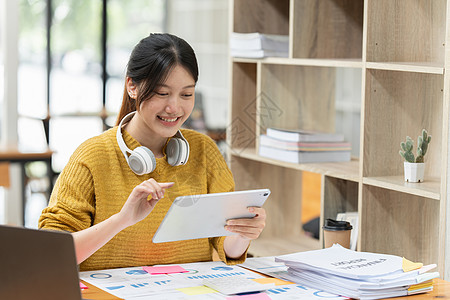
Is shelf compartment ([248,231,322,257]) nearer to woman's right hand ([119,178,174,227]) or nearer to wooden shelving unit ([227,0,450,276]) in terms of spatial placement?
wooden shelving unit ([227,0,450,276])

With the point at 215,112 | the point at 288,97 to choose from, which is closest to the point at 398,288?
Result: the point at 288,97

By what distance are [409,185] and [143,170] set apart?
0.85 m

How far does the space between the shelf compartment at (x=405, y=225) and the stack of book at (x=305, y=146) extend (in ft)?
1.28

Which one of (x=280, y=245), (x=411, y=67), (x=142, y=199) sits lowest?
(x=280, y=245)

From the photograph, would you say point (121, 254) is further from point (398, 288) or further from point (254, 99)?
point (254, 99)

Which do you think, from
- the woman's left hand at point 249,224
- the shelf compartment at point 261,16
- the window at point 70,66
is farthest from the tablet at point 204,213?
the window at point 70,66

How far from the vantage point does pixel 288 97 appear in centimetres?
292

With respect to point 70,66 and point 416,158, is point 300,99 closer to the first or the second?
point 416,158

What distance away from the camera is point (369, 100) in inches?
90.7

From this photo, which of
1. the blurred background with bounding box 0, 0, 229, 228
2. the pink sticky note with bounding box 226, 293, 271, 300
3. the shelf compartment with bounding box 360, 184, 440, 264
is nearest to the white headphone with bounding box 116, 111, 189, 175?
the pink sticky note with bounding box 226, 293, 271, 300

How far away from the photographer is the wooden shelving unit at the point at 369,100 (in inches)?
90.2

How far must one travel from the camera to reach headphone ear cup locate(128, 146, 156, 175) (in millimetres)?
1971

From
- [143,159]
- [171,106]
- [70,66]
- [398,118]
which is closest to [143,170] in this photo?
[143,159]

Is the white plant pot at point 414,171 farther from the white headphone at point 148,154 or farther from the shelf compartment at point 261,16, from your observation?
the shelf compartment at point 261,16
